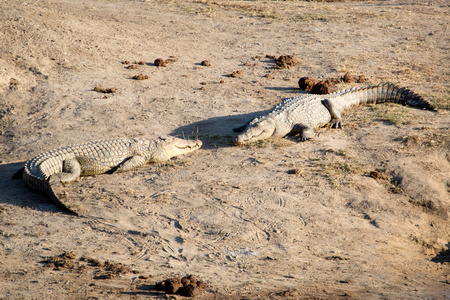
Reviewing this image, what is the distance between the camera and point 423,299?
4.26 meters

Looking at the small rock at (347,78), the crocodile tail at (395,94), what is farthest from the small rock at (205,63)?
the crocodile tail at (395,94)

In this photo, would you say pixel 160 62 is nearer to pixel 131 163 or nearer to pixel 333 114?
pixel 131 163

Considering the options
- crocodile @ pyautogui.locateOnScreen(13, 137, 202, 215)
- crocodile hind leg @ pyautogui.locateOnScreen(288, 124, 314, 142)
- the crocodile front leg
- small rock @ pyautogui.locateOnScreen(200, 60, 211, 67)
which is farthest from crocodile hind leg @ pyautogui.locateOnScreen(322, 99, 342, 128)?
the crocodile front leg

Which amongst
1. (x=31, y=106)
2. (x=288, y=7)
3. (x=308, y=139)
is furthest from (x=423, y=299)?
(x=288, y=7)

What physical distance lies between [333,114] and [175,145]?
10.4 ft

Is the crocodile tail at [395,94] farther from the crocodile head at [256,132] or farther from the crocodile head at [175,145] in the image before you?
the crocodile head at [175,145]

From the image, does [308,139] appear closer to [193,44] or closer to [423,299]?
[423,299]

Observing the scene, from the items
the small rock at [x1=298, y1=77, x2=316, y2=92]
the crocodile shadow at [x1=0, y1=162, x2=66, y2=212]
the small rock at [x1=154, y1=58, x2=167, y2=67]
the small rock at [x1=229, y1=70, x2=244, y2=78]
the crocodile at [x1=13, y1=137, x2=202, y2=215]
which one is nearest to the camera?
the crocodile shadow at [x1=0, y1=162, x2=66, y2=212]

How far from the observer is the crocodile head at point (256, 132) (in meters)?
7.31

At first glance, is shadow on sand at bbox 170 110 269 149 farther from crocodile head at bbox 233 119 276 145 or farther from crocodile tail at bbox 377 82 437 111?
crocodile tail at bbox 377 82 437 111

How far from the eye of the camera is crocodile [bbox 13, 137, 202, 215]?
593cm

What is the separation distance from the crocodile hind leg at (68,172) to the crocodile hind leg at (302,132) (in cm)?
376

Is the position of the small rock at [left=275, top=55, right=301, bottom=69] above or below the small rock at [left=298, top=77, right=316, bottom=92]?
above

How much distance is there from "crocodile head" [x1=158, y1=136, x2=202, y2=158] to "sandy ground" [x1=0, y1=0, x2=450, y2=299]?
16cm
